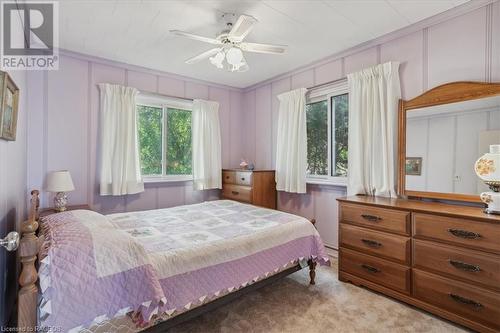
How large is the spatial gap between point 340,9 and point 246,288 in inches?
99.2

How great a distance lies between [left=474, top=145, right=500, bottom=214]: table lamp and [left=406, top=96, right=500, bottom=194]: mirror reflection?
0.58 feet

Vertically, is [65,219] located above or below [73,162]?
below

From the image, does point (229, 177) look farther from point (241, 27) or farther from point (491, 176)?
point (491, 176)

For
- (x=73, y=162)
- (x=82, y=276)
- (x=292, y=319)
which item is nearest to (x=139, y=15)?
(x=73, y=162)

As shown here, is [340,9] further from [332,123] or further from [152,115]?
[152,115]

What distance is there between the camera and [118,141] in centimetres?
335

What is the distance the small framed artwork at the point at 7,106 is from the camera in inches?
60.0

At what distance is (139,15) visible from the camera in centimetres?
230

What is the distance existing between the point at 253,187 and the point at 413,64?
2434mm

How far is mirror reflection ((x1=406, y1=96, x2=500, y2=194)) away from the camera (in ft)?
6.91

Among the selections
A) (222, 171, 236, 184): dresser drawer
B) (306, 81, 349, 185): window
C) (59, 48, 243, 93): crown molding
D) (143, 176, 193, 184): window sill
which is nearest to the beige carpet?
(306, 81, 349, 185): window

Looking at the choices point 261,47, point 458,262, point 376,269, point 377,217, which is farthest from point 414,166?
point 261,47

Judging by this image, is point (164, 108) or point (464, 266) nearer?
point (464, 266)

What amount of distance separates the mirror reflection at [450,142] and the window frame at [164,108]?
10.2 feet
